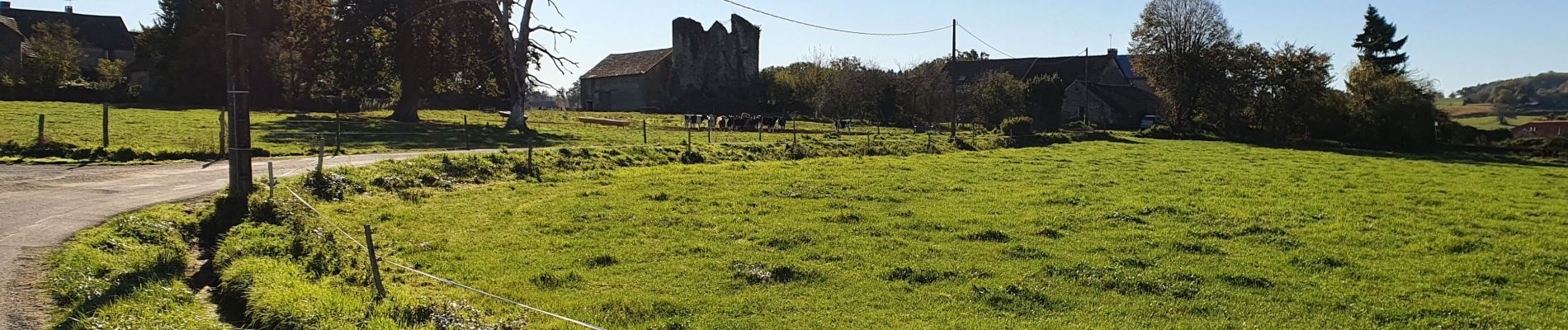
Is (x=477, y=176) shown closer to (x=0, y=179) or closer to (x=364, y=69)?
(x=0, y=179)

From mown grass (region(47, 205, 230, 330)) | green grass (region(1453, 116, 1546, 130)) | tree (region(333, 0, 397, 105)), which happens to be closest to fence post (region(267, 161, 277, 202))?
mown grass (region(47, 205, 230, 330))

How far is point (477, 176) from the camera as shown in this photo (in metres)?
17.2

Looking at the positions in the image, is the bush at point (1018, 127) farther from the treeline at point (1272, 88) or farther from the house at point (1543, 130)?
the house at point (1543, 130)

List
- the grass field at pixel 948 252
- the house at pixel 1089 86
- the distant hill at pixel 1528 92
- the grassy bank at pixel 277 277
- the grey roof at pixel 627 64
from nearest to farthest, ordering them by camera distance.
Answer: the grassy bank at pixel 277 277 → the grass field at pixel 948 252 → the house at pixel 1089 86 → the grey roof at pixel 627 64 → the distant hill at pixel 1528 92

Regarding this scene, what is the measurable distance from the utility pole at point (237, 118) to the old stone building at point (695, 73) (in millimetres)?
59741

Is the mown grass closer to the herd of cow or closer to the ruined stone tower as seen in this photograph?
the herd of cow

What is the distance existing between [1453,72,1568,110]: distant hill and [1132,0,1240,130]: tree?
83.1 m

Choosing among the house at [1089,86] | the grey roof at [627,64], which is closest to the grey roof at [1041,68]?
the house at [1089,86]

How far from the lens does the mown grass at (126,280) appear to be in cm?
632

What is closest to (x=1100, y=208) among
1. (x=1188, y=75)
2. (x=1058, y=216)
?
(x=1058, y=216)

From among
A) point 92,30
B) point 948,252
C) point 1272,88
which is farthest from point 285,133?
point 92,30

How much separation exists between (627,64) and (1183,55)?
151ft

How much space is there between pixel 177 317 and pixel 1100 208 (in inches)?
493

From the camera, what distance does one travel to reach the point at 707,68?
75.8 meters
